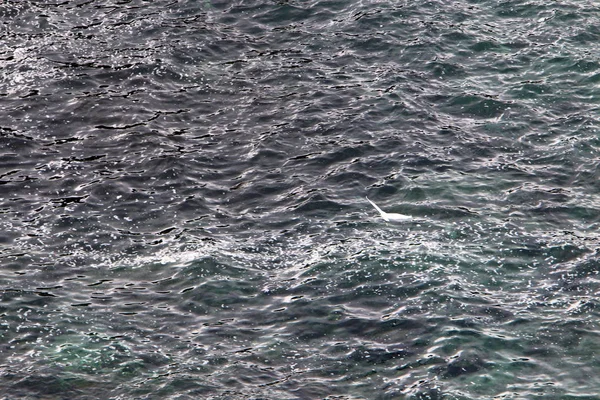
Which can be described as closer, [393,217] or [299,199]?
[393,217]

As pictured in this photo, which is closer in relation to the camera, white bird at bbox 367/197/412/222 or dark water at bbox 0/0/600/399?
dark water at bbox 0/0/600/399

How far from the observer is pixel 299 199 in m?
28.7

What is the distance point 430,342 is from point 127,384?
24.9 ft

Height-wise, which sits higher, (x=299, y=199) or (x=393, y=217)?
(x=299, y=199)

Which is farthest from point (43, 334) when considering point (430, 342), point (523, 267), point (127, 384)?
point (523, 267)

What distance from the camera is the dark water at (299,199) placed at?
2311 centimetres

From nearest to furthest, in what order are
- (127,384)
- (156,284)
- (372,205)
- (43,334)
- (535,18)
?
(127,384) < (43,334) < (156,284) < (372,205) < (535,18)

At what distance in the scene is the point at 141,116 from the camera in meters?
32.2

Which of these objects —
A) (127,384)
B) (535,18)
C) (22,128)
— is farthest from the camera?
(535,18)

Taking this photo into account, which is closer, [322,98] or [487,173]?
[487,173]

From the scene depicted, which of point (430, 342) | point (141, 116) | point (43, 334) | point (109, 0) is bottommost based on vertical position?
point (430, 342)

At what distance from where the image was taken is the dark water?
23.1 metres

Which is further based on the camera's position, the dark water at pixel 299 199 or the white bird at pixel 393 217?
the white bird at pixel 393 217

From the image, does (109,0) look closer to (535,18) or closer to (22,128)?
(22,128)
